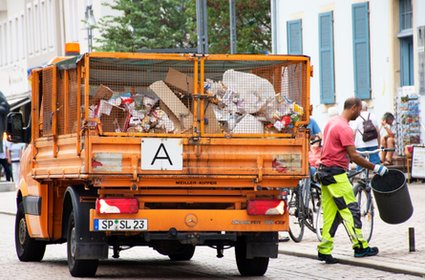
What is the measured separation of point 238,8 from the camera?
4197 centimetres

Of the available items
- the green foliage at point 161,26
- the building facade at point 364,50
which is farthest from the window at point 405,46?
the green foliage at point 161,26

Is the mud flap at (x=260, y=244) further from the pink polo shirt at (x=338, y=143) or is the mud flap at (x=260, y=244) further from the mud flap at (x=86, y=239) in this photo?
the pink polo shirt at (x=338, y=143)

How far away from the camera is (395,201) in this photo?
15992 mm

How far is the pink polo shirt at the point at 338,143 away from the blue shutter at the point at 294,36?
22.9 m

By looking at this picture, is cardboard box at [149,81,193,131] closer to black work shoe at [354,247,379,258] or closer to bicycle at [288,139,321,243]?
black work shoe at [354,247,379,258]

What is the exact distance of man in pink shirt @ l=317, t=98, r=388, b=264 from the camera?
1530cm

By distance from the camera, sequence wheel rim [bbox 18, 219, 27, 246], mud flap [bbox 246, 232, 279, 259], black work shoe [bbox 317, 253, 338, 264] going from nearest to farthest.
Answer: mud flap [bbox 246, 232, 279, 259] → black work shoe [bbox 317, 253, 338, 264] → wheel rim [bbox 18, 219, 27, 246]

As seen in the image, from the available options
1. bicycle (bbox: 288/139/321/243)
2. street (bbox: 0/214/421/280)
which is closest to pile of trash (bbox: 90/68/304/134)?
street (bbox: 0/214/421/280)

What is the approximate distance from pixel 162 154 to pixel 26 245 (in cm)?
382

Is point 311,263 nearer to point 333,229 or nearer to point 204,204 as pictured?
point 333,229

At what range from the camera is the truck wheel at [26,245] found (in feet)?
54.0

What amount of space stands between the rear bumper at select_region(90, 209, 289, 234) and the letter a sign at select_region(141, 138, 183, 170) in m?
0.44

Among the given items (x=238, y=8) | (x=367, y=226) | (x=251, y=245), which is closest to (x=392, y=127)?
(x=238, y=8)

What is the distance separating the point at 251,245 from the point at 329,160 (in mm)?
1883
